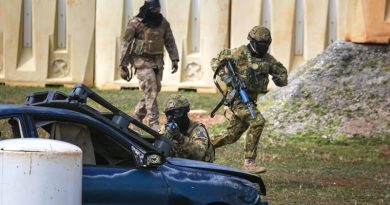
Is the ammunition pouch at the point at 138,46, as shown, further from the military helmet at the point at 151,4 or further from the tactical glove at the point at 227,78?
the tactical glove at the point at 227,78

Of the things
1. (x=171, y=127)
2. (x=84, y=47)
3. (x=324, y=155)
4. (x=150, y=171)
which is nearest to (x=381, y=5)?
(x=324, y=155)

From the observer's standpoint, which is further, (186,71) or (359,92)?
(186,71)

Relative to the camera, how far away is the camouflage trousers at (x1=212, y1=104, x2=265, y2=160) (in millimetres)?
13367

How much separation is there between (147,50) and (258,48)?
3.47 meters

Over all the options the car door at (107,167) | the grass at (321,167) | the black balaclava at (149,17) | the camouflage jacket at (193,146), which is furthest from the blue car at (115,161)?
the black balaclava at (149,17)

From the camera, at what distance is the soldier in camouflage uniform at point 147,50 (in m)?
16.5

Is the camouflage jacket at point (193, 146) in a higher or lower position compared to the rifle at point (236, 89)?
lower

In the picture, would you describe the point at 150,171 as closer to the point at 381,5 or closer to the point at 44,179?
the point at 44,179

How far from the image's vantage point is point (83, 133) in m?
9.16

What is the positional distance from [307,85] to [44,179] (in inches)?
439

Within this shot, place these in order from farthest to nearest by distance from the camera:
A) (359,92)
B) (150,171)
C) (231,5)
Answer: (231,5)
(359,92)
(150,171)

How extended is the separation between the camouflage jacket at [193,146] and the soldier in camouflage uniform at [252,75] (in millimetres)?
2568

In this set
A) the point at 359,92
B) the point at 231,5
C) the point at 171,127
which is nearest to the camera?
the point at 171,127

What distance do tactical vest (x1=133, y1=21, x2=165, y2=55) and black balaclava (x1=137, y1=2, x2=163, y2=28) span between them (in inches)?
2.7
